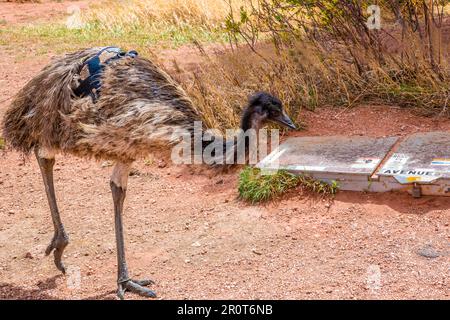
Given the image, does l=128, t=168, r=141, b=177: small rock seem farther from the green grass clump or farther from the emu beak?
the emu beak

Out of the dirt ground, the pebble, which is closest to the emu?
the dirt ground

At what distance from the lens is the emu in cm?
486

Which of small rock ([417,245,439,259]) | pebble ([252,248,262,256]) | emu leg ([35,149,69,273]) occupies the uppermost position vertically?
emu leg ([35,149,69,273])

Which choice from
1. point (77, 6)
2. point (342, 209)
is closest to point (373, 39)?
point (342, 209)

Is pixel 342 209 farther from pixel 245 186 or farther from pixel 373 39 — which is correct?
pixel 373 39

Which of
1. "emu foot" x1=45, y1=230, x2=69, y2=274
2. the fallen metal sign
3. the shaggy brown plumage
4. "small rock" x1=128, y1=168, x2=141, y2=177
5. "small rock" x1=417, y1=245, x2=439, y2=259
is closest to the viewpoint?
the shaggy brown plumage

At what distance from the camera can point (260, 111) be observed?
4.97 m

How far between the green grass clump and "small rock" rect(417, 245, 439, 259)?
1.01 meters

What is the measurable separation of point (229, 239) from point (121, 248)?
3.05ft

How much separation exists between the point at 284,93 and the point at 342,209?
6.25 ft

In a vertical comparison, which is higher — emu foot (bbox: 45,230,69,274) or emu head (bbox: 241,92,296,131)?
emu head (bbox: 241,92,296,131)

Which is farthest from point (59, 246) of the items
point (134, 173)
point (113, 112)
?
point (134, 173)

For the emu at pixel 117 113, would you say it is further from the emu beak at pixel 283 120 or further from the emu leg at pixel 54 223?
the emu leg at pixel 54 223

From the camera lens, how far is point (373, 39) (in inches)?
324
